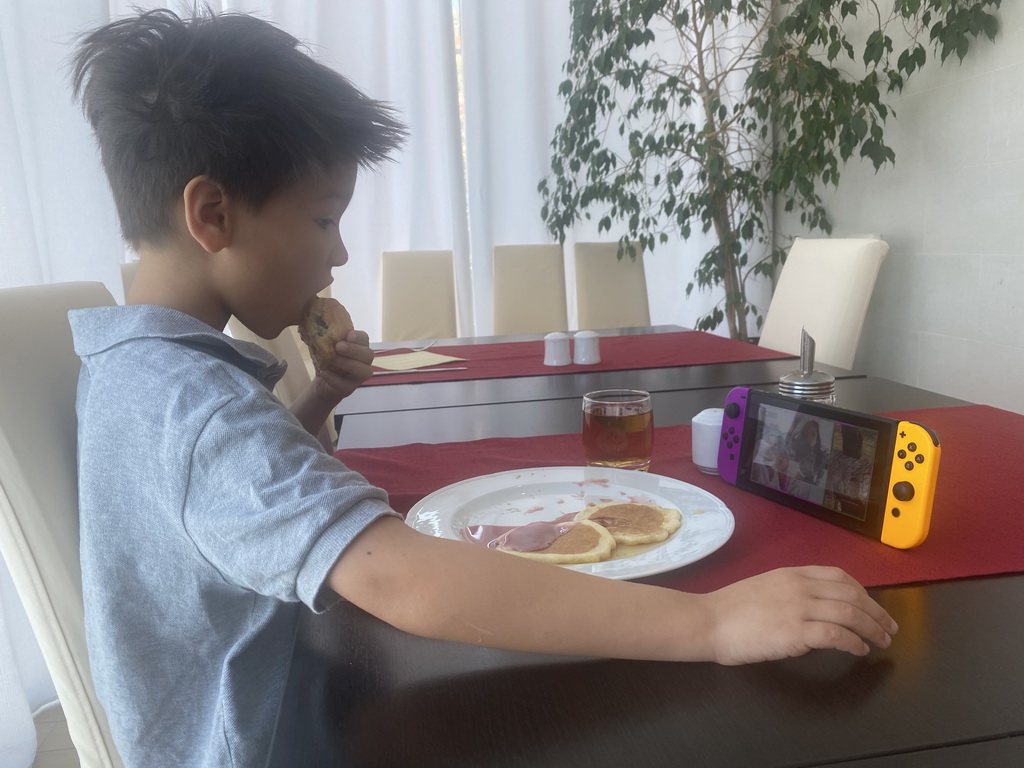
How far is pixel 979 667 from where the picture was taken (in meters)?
0.48

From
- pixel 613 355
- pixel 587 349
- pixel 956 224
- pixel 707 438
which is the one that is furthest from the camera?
pixel 956 224

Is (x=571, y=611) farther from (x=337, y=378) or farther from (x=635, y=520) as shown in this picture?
(x=337, y=378)

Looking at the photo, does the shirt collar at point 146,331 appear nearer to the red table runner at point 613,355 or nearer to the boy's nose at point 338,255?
the boy's nose at point 338,255

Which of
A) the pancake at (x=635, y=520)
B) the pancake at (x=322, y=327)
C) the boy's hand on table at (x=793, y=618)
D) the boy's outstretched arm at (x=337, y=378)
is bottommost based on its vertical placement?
the pancake at (x=635, y=520)

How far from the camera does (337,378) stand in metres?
1.06

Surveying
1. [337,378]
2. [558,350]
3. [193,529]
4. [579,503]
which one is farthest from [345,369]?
[558,350]

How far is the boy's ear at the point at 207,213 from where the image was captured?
67 cm

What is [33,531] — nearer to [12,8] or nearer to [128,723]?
[128,723]

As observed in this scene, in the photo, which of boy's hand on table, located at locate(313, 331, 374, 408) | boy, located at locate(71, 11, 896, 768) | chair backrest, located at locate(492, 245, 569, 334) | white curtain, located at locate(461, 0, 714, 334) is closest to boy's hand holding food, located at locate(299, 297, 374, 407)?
boy's hand on table, located at locate(313, 331, 374, 408)

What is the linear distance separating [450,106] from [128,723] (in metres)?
3.65

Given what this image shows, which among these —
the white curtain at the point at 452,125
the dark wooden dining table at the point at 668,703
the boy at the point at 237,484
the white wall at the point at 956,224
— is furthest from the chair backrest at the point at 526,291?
the dark wooden dining table at the point at 668,703

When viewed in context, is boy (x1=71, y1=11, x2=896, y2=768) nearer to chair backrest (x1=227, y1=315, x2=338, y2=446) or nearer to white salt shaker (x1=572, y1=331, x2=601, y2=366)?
chair backrest (x1=227, y1=315, x2=338, y2=446)

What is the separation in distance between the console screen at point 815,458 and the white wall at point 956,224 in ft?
6.82

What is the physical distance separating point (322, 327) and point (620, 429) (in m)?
0.40
